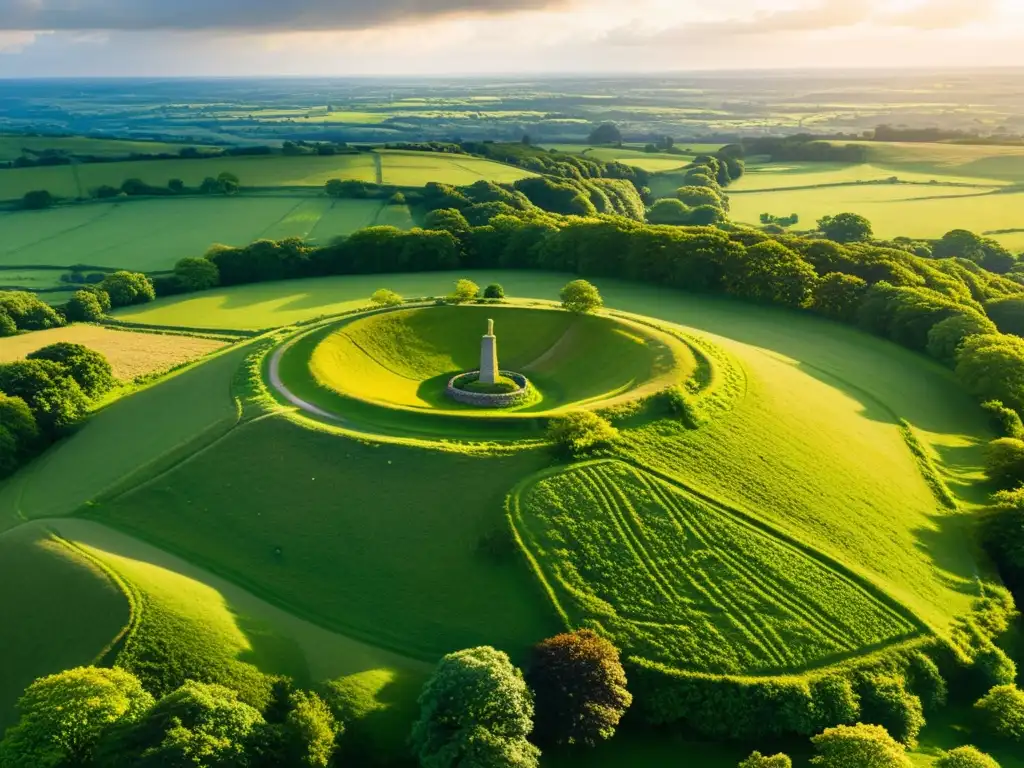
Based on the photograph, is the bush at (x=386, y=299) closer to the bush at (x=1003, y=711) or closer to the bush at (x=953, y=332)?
the bush at (x=953, y=332)

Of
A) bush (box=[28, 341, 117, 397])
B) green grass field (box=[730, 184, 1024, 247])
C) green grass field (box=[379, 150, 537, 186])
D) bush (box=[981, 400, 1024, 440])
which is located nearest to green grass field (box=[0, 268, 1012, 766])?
bush (box=[981, 400, 1024, 440])

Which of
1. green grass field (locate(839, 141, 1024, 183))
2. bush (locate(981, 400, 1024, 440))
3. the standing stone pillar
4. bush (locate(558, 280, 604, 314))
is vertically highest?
green grass field (locate(839, 141, 1024, 183))

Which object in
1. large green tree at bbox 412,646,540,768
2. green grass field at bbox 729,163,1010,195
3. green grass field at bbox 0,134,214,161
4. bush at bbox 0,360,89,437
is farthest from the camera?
green grass field at bbox 729,163,1010,195

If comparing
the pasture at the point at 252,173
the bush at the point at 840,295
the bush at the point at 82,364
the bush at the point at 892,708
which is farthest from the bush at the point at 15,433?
the pasture at the point at 252,173

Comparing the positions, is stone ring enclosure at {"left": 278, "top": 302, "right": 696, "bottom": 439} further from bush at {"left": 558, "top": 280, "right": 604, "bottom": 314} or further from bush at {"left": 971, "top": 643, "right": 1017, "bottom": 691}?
bush at {"left": 971, "top": 643, "right": 1017, "bottom": 691}

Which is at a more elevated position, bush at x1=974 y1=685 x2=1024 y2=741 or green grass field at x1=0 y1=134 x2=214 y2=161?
green grass field at x1=0 y1=134 x2=214 y2=161

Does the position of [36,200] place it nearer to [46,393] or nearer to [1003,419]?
[46,393]

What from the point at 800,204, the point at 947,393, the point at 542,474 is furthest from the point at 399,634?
the point at 800,204
